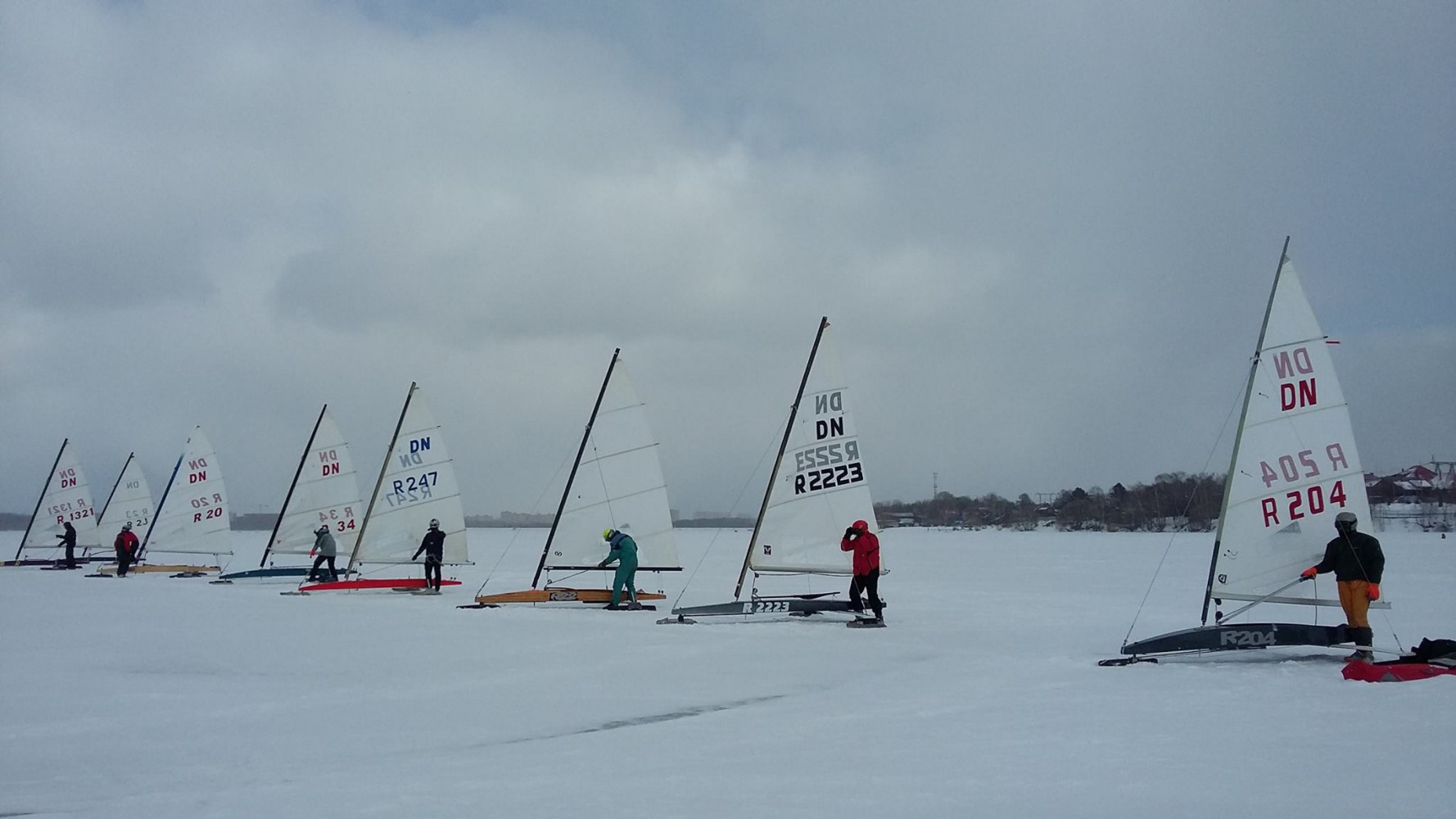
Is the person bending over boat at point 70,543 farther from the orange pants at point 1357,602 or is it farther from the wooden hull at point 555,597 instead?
the orange pants at point 1357,602

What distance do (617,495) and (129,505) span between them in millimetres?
18144

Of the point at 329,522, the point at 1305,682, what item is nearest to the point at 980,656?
the point at 1305,682

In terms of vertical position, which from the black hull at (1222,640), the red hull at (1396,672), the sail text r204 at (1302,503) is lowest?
the red hull at (1396,672)

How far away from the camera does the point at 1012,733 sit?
6012 millimetres

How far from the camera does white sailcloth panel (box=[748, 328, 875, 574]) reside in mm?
13172

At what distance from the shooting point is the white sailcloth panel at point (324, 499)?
821 inches

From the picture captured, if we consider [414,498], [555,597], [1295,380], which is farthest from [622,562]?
[1295,380]

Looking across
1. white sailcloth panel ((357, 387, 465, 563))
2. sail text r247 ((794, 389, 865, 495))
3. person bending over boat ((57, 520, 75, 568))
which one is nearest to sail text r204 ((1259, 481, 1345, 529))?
sail text r247 ((794, 389, 865, 495))

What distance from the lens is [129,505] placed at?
26547mm

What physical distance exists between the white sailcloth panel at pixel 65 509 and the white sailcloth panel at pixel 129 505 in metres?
0.82

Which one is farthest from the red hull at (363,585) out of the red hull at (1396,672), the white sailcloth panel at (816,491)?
the red hull at (1396,672)

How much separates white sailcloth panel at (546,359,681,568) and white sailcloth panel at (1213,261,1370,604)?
25.2ft

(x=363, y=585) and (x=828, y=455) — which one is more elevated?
(x=828, y=455)

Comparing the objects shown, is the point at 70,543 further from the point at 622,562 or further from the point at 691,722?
the point at 691,722
